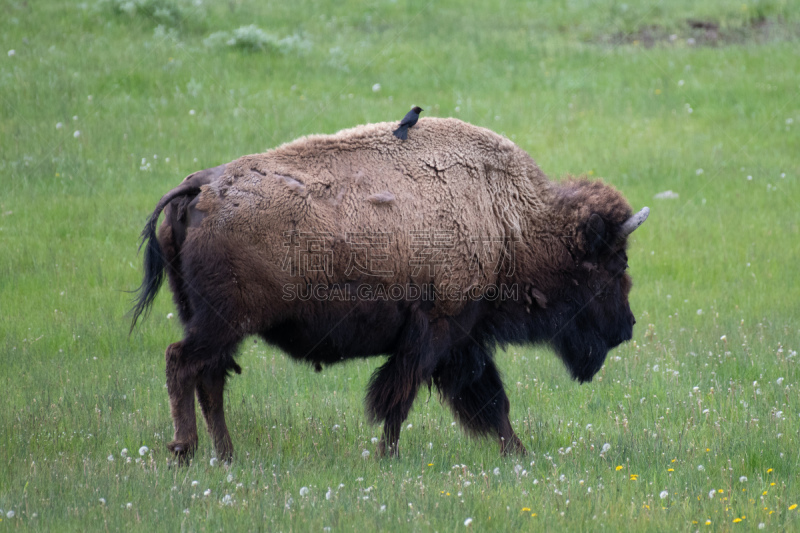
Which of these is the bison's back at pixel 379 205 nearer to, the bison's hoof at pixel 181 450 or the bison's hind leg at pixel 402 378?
the bison's hind leg at pixel 402 378

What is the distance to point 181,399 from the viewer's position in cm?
471

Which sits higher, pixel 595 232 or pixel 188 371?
pixel 595 232

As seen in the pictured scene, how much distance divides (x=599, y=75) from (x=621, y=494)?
12592 millimetres

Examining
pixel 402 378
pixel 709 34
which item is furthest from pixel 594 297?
pixel 709 34

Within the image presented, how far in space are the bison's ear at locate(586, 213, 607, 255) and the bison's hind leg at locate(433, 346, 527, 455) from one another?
3.46ft

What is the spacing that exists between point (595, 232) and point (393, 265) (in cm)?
151

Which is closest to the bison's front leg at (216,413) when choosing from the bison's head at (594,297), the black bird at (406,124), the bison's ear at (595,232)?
the black bird at (406,124)

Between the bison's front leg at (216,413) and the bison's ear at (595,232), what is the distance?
2.53m

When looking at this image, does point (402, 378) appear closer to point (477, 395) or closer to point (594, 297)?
point (477, 395)

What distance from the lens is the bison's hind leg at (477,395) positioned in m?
5.42

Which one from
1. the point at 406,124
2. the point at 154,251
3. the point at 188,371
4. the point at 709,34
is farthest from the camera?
the point at 709,34

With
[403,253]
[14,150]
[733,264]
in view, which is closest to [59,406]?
[403,253]

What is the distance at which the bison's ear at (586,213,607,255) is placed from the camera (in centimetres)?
548

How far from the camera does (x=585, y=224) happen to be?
552 cm
